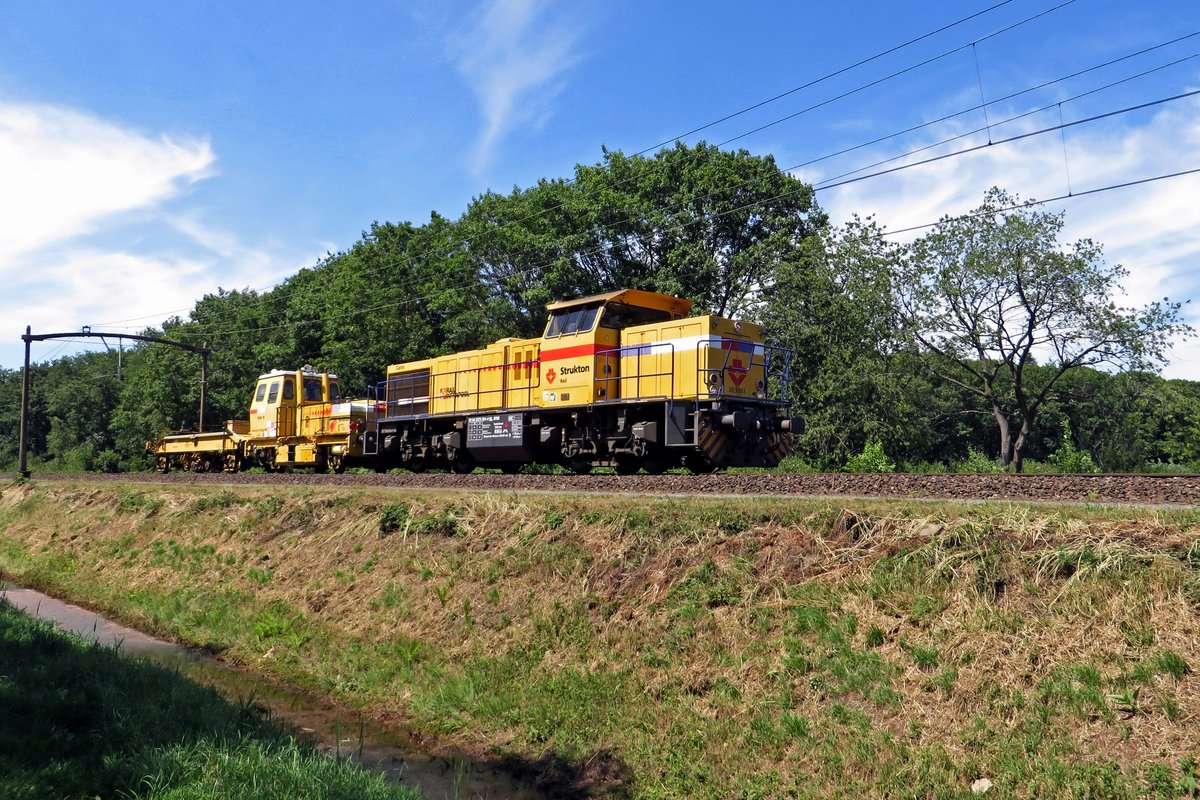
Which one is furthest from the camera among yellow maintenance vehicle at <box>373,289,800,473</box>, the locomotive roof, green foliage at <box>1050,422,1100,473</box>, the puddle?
green foliage at <box>1050,422,1100,473</box>

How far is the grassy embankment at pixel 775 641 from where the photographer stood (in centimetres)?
587

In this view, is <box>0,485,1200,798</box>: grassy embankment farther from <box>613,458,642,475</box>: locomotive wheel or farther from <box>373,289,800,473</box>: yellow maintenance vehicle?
<box>613,458,642,475</box>: locomotive wheel

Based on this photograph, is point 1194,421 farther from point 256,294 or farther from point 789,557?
point 256,294

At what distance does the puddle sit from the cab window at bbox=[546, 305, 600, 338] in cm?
997

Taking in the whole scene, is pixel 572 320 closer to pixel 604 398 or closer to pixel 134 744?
pixel 604 398

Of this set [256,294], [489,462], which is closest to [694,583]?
[489,462]

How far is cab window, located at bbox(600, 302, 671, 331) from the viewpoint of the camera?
59.5 ft

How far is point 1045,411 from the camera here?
59.7 meters

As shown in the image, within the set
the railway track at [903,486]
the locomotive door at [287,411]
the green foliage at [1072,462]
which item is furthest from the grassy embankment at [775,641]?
the green foliage at [1072,462]

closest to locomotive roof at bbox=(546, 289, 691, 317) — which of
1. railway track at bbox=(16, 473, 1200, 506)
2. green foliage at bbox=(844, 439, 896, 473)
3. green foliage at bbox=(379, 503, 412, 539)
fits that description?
railway track at bbox=(16, 473, 1200, 506)

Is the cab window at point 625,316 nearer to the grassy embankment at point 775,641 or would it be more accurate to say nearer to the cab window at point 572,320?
the cab window at point 572,320

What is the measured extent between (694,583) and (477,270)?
3469cm

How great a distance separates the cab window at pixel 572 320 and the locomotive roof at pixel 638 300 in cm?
14

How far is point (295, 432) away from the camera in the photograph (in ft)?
96.9
